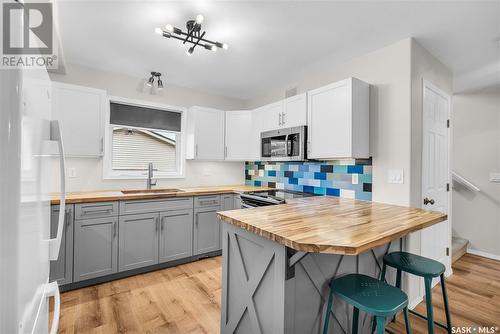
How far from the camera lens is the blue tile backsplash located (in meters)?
2.55

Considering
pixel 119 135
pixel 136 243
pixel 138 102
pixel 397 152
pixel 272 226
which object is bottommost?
pixel 136 243

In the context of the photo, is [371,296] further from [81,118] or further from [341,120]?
[81,118]

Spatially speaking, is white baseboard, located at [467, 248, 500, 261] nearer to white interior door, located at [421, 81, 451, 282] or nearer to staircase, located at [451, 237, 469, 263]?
staircase, located at [451, 237, 469, 263]

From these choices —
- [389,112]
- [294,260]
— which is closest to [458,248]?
[389,112]

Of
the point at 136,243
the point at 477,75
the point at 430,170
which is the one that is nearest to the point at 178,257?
the point at 136,243

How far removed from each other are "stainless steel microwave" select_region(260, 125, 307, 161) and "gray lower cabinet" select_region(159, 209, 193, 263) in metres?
1.28

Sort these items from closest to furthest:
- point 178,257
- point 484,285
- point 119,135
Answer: point 484,285
point 178,257
point 119,135

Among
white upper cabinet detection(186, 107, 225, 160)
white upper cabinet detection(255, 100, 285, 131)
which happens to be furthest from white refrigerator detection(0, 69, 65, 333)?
white upper cabinet detection(186, 107, 225, 160)

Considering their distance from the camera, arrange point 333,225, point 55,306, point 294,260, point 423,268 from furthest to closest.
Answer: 1. point 423,268
2. point 333,225
3. point 294,260
4. point 55,306

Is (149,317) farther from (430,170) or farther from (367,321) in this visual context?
(430,170)

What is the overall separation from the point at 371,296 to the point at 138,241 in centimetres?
239

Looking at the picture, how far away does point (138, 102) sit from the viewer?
3.32 meters

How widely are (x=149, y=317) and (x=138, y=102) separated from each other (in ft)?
8.52

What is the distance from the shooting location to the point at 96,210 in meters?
2.48
